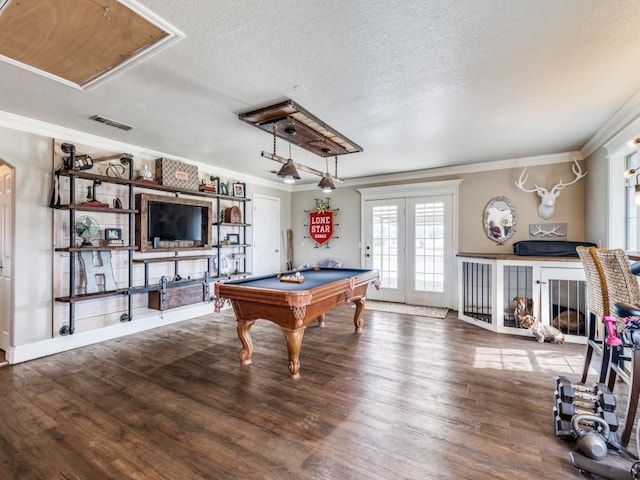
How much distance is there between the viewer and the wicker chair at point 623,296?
1.90 meters

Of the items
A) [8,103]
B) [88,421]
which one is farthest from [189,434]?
[8,103]

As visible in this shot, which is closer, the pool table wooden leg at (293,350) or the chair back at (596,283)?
the chair back at (596,283)

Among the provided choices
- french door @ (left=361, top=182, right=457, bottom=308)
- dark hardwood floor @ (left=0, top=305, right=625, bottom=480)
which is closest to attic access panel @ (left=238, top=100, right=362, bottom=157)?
french door @ (left=361, top=182, right=457, bottom=308)

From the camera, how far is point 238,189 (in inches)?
230

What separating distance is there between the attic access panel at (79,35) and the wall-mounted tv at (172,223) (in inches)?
86.6

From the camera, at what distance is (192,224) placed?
16.3 ft

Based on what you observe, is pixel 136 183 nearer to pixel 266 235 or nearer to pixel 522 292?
pixel 266 235

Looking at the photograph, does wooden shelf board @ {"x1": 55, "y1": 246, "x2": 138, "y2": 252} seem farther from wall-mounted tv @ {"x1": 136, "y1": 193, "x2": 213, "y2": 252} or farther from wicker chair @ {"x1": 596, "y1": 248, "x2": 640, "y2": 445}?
wicker chair @ {"x1": 596, "y1": 248, "x2": 640, "y2": 445}

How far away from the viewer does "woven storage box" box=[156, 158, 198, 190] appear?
4.54 meters

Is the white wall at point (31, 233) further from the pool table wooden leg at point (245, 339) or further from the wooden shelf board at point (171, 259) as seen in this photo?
the pool table wooden leg at point (245, 339)

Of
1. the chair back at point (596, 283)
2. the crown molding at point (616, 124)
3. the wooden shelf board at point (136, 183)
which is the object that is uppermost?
the crown molding at point (616, 124)

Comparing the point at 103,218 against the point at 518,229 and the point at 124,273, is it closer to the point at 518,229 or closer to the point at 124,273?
the point at 124,273

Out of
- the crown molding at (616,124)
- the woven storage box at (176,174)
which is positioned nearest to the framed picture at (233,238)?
the woven storage box at (176,174)

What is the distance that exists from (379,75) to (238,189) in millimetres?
4013
